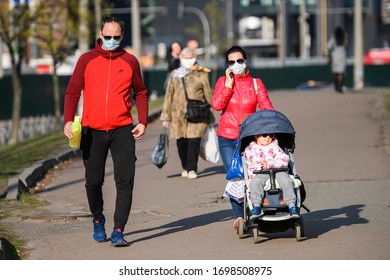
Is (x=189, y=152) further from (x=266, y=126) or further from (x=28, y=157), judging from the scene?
(x=266, y=126)

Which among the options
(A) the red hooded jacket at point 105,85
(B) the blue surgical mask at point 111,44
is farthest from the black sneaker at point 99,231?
(B) the blue surgical mask at point 111,44

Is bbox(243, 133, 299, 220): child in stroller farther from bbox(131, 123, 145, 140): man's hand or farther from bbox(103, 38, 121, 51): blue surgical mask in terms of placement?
bbox(103, 38, 121, 51): blue surgical mask

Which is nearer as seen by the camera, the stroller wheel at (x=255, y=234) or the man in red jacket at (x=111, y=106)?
the stroller wheel at (x=255, y=234)

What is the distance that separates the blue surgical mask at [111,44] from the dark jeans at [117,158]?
0.65 meters

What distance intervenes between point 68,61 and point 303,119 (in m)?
16.7

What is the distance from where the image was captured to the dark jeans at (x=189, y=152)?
15.8 meters

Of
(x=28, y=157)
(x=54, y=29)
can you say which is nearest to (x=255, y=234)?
(x=28, y=157)

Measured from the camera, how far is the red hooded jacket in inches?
397

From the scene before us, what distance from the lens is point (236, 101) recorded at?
11.3 meters

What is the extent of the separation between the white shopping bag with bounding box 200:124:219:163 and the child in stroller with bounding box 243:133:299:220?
4885 mm

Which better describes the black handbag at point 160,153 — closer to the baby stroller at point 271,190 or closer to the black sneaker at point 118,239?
the baby stroller at point 271,190

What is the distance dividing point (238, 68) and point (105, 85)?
1.46 metres
